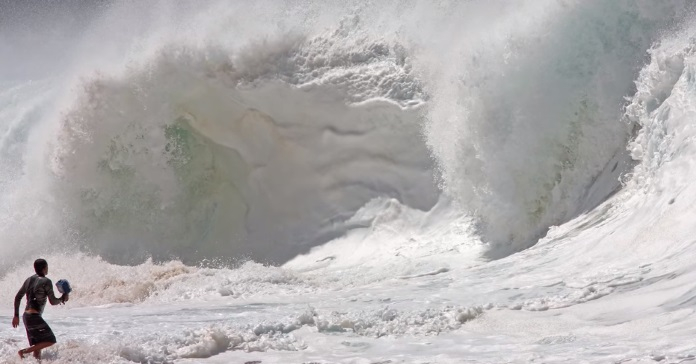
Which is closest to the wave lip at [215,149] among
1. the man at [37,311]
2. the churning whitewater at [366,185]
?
the churning whitewater at [366,185]

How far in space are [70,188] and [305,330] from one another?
22.8ft

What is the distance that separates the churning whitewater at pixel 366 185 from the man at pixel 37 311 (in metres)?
0.11

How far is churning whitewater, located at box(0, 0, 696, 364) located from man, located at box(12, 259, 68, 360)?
0.37 feet

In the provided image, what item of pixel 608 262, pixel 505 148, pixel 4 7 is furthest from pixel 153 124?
pixel 4 7

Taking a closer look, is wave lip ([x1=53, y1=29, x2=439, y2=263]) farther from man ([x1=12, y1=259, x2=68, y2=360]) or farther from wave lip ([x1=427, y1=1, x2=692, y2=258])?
man ([x1=12, y1=259, x2=68, y2=360])

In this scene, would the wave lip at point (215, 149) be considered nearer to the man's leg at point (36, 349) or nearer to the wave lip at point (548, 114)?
the wave lip at point (548, 114)

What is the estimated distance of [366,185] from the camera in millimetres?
10945

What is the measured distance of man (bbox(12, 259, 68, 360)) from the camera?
203 inches

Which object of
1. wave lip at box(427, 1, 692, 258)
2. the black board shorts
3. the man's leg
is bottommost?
the man's leg

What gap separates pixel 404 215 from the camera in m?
10.4

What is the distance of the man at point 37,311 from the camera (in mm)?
5145

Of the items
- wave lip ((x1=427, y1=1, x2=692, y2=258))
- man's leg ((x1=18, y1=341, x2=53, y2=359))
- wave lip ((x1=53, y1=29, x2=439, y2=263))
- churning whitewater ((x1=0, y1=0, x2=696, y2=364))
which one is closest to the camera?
man's leg ((x1=18, y1=341, x2=53, y2=359))

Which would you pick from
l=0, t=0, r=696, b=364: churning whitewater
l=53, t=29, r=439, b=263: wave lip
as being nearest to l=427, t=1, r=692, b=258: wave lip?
l=0, t=0, r=696, b=364: churning whitewater

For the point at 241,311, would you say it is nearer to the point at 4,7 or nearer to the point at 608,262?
the point at 608,262
